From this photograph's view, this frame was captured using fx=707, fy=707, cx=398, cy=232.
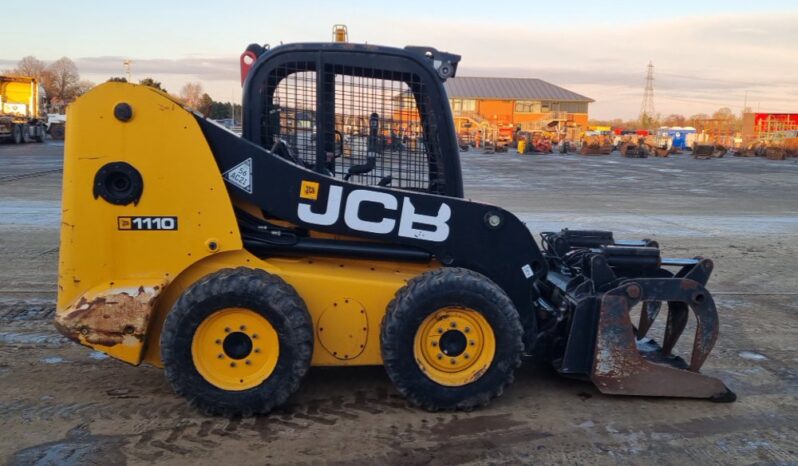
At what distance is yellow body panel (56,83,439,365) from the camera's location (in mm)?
4180

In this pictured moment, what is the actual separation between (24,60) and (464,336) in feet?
289

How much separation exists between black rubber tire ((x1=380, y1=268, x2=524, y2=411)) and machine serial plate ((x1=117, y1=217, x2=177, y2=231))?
4.68 feet

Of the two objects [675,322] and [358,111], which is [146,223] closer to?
[358,111]

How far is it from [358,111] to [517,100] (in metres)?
90.1

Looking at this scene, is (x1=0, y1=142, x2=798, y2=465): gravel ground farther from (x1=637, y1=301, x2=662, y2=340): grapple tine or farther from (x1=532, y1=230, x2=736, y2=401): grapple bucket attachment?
(x1=637, y1=301, x2=662, y2=340): grapple tine

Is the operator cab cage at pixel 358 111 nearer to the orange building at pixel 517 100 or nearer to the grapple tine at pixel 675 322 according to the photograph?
the grapple tine at pixel 675 322

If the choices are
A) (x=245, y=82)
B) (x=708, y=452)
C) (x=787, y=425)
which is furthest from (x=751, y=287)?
(x=245, y=82)

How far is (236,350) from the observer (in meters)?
4.30

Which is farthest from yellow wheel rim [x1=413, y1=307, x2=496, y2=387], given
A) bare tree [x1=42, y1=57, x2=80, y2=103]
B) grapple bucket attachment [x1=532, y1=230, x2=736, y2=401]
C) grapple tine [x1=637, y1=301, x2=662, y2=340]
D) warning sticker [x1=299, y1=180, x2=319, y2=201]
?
bare tree [x1=42, y1=57, x2=80, y2=103]

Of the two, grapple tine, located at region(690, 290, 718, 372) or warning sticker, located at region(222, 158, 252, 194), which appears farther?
grapple tine, located at region(690, 290, 718, 372)

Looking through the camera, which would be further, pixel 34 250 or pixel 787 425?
pixel 34 250

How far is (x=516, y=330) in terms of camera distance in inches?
172

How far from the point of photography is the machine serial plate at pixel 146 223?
425cm

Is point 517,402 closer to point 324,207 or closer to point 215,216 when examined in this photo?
point 324,207
